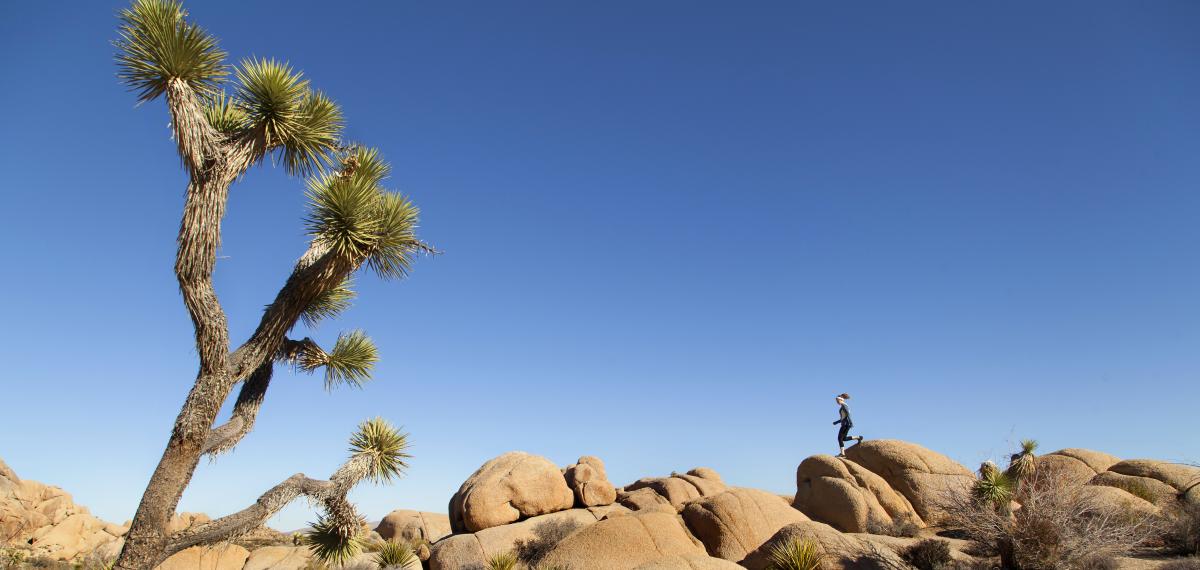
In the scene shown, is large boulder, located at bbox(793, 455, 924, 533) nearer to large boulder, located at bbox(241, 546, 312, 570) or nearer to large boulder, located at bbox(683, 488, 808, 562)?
large boulder, located at bbox(683, 488, 808, 562)

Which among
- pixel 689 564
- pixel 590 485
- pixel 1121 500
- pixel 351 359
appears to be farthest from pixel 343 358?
pixel 1121 500

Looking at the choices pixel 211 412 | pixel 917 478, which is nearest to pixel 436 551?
pixel 211 412

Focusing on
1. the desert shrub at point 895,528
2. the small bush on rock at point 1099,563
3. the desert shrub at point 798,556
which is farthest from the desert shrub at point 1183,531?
the desert shrub at point 798,556

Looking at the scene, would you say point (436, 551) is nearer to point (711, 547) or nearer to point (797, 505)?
point (711, 547)

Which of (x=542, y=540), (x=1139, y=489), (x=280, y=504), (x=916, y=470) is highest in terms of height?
(x=916, y=470)

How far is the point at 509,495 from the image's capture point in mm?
22031

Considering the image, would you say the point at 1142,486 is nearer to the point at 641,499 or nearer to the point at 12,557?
the point at 641,499

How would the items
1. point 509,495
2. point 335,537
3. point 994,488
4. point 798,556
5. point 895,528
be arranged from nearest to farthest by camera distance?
point 335,537, point 798,556, point 994,488, point 895,528, point 509,495

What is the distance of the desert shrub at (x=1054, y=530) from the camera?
1280cm

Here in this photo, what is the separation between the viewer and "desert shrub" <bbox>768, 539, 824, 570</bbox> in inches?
534

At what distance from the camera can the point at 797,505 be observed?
22.0 meters

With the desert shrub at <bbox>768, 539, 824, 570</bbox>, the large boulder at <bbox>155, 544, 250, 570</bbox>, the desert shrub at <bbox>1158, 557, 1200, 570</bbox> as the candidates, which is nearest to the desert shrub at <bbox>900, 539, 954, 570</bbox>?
the desert shrub at <bbox>768, 539, 824, 570</bbox>

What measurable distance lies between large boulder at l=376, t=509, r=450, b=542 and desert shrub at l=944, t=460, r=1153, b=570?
22.2 metres

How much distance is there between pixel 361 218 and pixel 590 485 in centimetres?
1572
